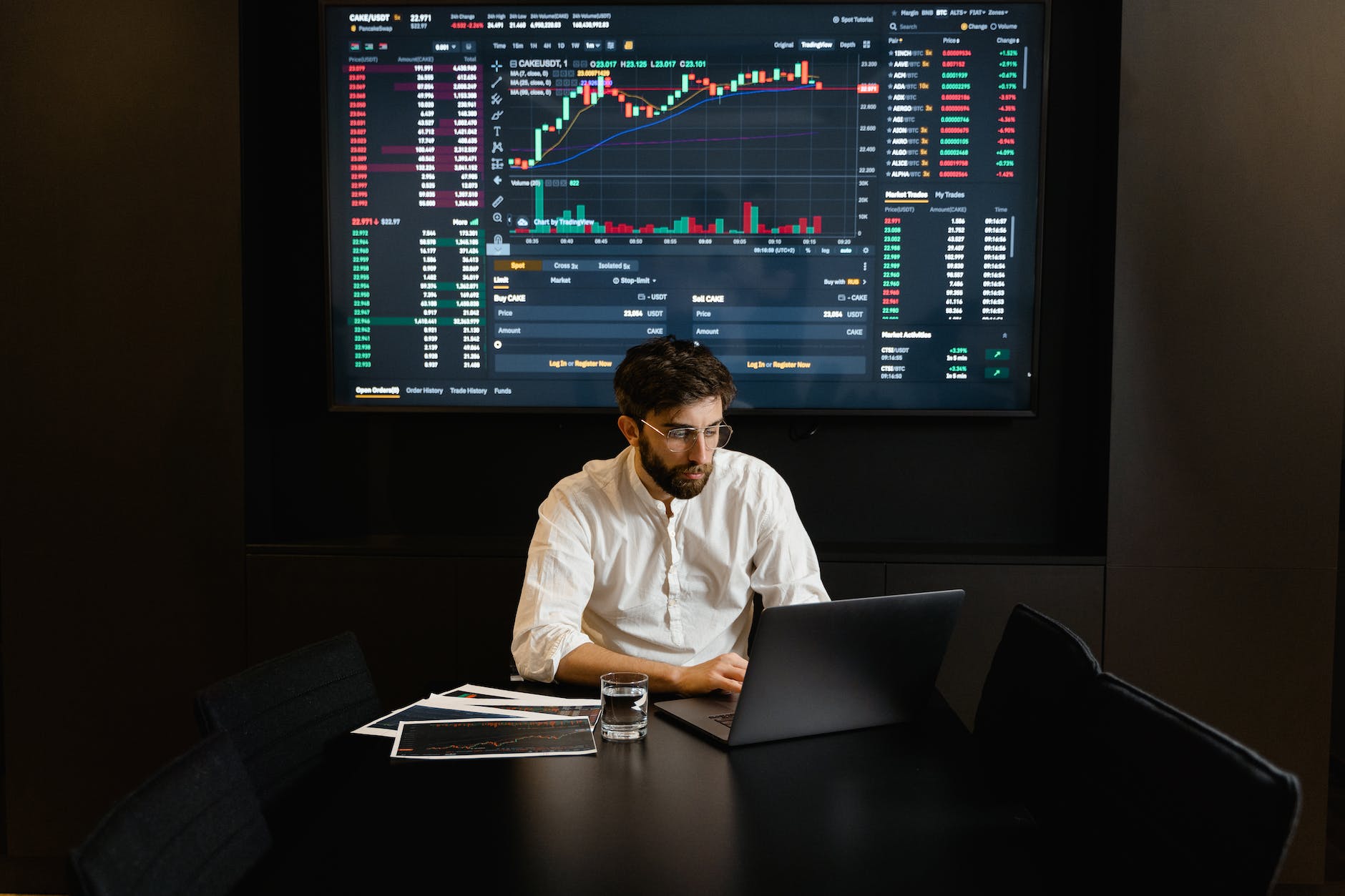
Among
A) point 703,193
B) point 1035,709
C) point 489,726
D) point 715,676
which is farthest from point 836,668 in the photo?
point 703,193

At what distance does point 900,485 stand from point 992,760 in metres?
1.55

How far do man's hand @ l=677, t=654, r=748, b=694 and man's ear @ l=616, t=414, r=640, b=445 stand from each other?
0.58 metres

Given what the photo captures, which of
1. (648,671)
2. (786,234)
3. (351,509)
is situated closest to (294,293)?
(351,509)

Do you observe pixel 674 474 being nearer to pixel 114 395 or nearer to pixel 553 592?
pixel 553 592

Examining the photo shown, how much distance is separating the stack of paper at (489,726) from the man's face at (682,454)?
537mm

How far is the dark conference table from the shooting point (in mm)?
1145

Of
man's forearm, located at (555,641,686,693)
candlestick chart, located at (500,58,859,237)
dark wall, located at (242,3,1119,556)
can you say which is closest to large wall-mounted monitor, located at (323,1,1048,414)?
candlestick chart, located at (500,58,859,237)

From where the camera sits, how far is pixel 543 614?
80.2 inches

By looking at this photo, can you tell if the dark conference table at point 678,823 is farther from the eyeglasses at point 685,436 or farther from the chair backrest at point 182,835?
the eyeglasses at point 685,436

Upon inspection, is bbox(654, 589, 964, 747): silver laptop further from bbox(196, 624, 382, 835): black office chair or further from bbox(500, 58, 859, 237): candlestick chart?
bbox(500, 58, 859, 237): candlestick chart

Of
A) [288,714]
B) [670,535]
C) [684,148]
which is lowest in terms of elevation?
[288,714]

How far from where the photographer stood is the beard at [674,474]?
211 centimetres

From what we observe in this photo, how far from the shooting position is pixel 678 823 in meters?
1.29

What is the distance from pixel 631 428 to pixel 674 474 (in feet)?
0.51
